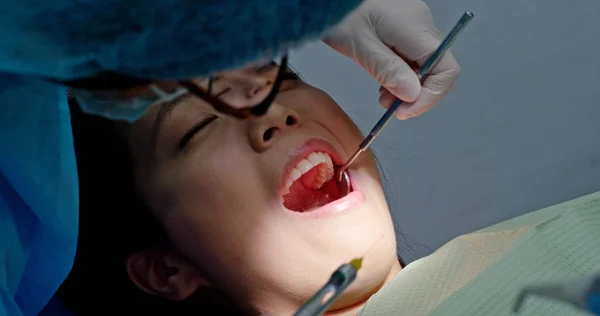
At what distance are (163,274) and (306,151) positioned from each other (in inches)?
12.2

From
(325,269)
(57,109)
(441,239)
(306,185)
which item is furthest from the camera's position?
(441,239)

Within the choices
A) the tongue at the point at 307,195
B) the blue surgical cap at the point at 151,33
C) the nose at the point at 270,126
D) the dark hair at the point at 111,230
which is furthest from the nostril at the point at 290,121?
the blue surgical cap at the point at 151,33

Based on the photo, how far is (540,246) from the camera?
0.88 meters

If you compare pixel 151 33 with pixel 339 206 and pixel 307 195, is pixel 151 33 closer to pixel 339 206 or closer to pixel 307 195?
pixel 339 206

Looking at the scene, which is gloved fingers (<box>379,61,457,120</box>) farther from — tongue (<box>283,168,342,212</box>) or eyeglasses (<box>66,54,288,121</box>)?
eyeglasses (<box>66,54,288,121</box>)

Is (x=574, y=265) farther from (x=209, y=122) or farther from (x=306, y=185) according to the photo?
(x=209, y=122)

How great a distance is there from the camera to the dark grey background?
142cm

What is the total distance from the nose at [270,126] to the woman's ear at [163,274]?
0.22 meters

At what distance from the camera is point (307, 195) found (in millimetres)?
1113

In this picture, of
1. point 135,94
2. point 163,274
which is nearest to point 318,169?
point 163,274

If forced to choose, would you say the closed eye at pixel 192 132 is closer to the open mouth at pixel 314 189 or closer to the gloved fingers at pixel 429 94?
the open mouth at pixel 314 189

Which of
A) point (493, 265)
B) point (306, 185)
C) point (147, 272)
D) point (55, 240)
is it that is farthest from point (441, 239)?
point (55, 240)

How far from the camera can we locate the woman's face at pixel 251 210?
0.92 metres

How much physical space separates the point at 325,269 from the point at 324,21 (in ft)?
1.53
